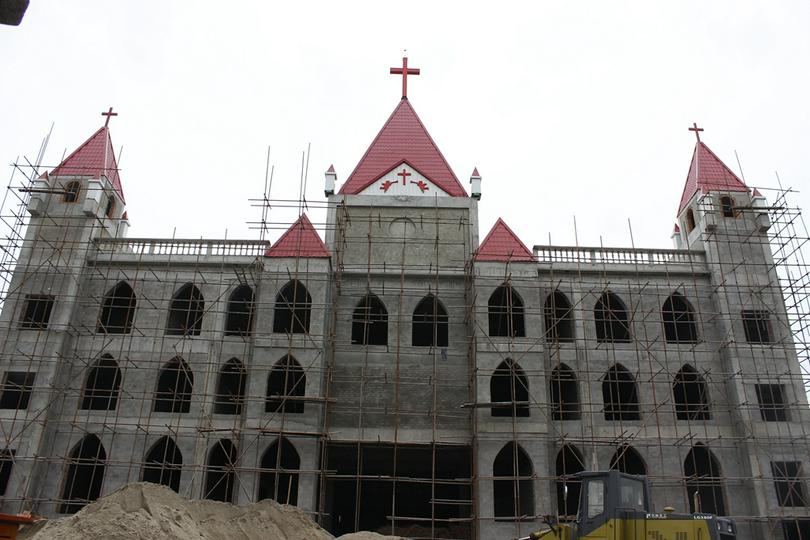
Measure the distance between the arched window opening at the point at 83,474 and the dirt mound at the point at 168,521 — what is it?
6522 mm

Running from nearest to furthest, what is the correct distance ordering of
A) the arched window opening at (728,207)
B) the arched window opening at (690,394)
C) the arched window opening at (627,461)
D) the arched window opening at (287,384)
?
the arched window opening at (627,461) → the arched window opening at (287,384) → the arched window opening at (690,394) → the arched window opening at (728,207)

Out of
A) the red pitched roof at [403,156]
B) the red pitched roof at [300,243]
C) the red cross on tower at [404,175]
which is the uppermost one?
the red pitched roof at [403,156]

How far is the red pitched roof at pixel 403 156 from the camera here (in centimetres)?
2650

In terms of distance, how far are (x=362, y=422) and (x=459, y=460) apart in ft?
13.3

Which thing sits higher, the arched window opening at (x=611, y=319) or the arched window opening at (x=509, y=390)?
the arched window opening at (x=611, y=319)

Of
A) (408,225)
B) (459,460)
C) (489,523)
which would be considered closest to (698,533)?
(489,523)

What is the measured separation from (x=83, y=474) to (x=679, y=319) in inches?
798

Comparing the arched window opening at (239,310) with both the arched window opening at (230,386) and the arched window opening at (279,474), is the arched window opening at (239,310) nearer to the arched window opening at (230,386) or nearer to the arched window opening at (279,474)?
the arched window opening at (230,386)

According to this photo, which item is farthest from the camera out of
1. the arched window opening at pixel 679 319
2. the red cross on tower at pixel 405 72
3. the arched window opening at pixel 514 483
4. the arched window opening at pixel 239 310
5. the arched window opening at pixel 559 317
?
the red cross on tower at pixel 405 72

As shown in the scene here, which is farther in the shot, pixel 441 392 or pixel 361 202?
pixel 361 202

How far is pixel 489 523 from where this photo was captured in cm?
2064

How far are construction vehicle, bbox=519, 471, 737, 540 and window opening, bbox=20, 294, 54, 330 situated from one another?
18.2 metres

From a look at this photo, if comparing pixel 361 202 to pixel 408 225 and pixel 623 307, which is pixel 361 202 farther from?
pixel 623 307

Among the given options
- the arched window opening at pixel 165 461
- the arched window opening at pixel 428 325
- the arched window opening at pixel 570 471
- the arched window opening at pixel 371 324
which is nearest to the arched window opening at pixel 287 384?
the arched window opening at pixel 371 324
